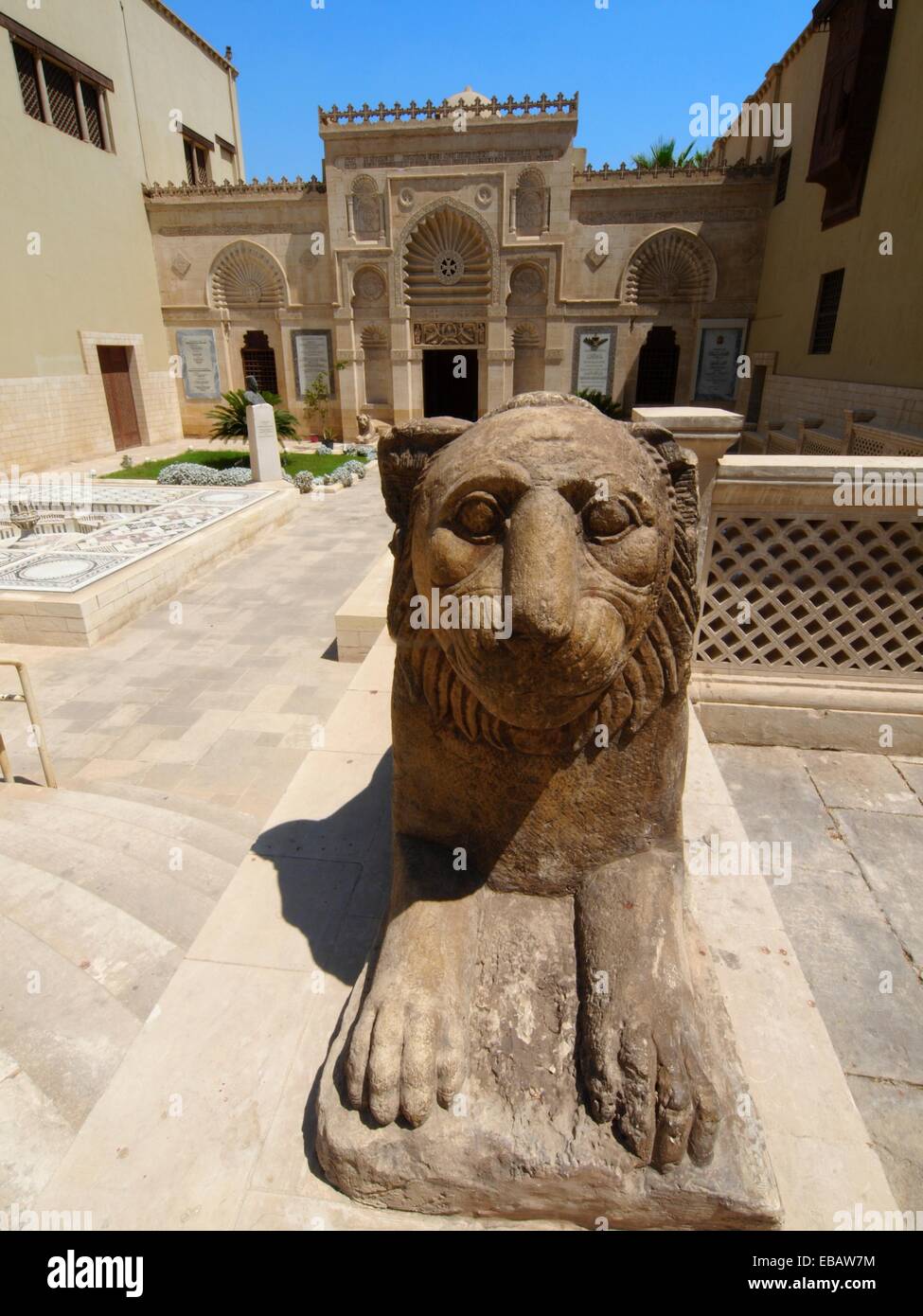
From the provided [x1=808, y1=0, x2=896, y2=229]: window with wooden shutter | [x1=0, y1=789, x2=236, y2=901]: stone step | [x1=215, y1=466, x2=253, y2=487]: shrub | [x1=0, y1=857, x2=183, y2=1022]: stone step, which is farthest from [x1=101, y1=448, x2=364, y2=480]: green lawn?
[x1=0, y1=857, x2=183, y2=1022]: stone step

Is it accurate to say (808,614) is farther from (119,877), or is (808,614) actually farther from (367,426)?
(367,426)

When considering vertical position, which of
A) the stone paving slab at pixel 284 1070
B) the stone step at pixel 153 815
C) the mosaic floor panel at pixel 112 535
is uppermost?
the stone paving slab at pixel 284 1070

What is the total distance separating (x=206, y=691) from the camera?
550 cm

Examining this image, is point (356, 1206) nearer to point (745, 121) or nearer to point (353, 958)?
Result: point (353, 958)

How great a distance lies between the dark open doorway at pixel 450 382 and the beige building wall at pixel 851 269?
285 inches

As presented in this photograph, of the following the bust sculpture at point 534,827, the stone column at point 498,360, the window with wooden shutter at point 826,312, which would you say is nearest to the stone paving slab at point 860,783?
the bust sculpture at point 534,827

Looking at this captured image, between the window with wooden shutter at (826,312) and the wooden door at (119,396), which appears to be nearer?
the window with wooden shutter at (826,312)

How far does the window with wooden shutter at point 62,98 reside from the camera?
46.7ft

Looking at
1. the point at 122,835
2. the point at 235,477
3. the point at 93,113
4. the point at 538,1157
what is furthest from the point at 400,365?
the point at 538,1157

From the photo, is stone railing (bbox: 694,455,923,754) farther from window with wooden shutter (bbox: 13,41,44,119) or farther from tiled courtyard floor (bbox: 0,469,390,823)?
window with wooden shutter (bbox: 13,41,44,119)

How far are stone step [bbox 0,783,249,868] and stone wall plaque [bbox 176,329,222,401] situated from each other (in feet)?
57.3

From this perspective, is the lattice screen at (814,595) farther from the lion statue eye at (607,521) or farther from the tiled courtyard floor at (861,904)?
the lion statue eye at (607,521)

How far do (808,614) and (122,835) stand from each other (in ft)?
12.1

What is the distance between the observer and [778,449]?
535 inches
